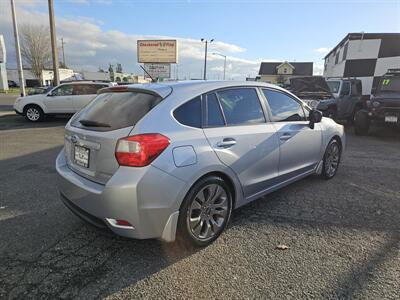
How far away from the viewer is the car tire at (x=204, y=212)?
2.69m

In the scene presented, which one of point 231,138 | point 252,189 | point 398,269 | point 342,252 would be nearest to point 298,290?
point 342,252

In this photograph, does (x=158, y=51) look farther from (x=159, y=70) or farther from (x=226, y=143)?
(x=226, y=143)

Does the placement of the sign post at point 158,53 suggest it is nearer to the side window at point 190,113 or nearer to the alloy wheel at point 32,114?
the alloy wheel at point 32,114

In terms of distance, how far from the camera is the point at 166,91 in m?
2.79

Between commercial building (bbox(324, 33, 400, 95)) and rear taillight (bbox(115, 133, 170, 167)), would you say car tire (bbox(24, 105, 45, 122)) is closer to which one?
rear taillight (bbox(115, 133, 170, 167))

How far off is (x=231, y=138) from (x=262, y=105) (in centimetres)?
85

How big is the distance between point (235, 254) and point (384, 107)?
28.1 feet

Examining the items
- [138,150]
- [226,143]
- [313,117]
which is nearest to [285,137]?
[313,117]

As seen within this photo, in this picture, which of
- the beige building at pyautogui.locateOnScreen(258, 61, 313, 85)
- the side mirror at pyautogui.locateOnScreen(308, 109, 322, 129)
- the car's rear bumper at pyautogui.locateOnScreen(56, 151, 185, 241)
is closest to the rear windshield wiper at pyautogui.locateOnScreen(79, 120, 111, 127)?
the car's rear bumper at pyautogui.locateOnScreen(56, 151, 185, 241)

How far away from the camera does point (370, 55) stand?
22250 mm

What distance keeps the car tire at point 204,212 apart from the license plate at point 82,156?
99cm

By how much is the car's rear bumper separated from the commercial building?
883 inches

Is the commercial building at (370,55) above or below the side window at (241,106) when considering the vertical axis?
above

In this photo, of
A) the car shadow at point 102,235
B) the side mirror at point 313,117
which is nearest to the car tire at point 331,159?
the car shadow at point 102,235
